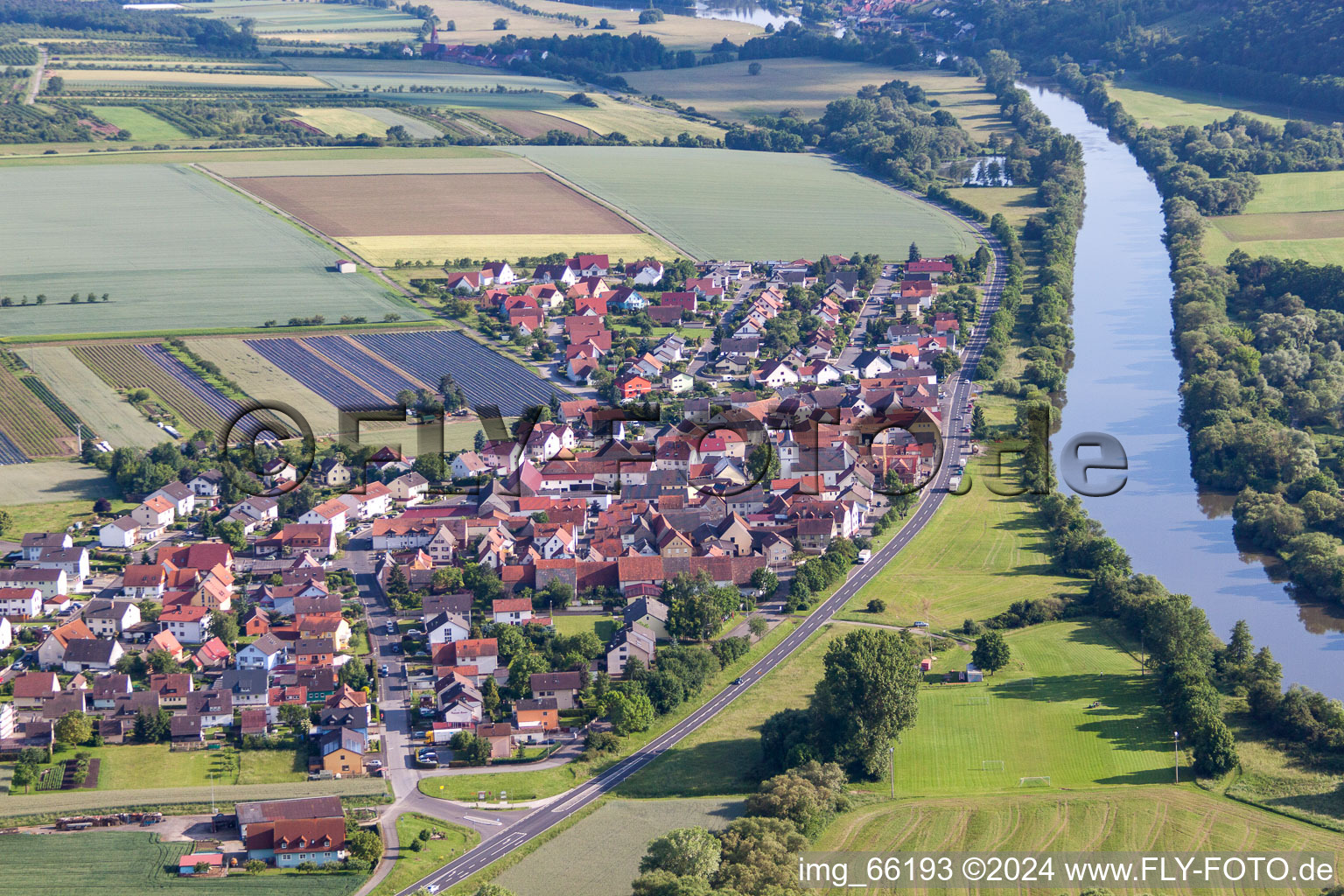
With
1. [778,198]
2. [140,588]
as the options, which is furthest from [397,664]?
[778,198]

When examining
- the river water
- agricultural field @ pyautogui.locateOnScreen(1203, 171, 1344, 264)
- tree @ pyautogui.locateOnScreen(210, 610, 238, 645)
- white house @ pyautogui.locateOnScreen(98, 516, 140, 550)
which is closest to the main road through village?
the river water

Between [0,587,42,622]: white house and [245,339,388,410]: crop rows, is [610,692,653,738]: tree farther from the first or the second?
[245,339,388,410]: crop rows

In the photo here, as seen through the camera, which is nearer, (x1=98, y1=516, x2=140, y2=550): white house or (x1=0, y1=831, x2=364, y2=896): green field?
(x1=0, y1=831, x2=364, y2=896): green field

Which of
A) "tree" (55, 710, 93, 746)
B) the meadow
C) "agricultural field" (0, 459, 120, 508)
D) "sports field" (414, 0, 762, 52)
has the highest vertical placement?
"sports field" (414, 0, 762, 52)

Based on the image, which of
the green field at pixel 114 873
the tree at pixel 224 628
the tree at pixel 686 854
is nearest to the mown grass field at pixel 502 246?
the tree at pixel 224 628

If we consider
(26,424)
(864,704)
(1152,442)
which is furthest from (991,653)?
(26,424)

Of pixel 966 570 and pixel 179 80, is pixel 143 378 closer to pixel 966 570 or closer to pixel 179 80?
pixel 966 570

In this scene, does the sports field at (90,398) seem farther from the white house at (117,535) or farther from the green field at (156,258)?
the white house at (117,535)
